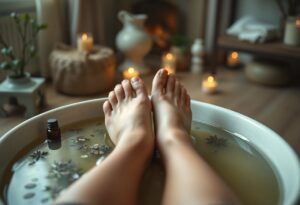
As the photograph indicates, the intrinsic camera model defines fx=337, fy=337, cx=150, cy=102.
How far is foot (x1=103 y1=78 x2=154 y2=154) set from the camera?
3.00ft

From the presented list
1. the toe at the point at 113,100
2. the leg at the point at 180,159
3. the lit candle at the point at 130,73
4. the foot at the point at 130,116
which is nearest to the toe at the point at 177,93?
the leg at the point at 180,159

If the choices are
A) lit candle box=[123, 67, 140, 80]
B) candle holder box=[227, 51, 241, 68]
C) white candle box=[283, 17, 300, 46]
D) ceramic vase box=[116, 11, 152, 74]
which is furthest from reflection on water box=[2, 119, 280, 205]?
candle holder box=[227, 51, 241, 68]

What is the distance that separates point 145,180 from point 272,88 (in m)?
1.58

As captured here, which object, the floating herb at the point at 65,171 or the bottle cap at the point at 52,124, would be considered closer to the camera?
the floating herb at the point at 65,171

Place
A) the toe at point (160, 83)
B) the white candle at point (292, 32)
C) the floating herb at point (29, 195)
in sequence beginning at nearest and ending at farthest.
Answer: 1. the floating herb at point (29, 195)
2. the toe at point (160, 83)
3. the white candle at point (292, 32)

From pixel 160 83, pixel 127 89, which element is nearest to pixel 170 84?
pixel 160 83

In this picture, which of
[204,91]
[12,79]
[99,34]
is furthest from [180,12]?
[12,79]

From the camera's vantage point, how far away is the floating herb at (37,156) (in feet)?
3.19

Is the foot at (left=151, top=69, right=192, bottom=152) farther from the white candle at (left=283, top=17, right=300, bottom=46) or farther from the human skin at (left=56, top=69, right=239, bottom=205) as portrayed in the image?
the white candle at (left=283, top=17, right=300, bottom=46)

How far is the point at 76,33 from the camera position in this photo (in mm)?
2246

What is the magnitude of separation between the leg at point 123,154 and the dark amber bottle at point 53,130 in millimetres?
161

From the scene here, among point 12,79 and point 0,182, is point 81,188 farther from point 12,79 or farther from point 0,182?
point 12,79

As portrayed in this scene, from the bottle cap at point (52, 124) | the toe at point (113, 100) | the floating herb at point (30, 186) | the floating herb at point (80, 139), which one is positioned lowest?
the floating herb at point (30, 186)

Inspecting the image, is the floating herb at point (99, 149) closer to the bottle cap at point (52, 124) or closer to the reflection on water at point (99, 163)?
the reflection on water at point (99, 163)
